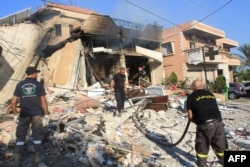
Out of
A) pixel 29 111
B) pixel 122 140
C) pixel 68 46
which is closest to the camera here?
pixel 29 111

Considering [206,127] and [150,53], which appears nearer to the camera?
[206,127]

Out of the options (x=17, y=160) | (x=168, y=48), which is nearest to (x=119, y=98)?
(x=17, y=160)

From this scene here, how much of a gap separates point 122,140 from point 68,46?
36.9 feet

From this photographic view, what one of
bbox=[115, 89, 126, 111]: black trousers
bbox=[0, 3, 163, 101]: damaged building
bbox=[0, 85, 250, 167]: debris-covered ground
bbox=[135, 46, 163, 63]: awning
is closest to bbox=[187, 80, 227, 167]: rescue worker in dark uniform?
bbox=[0, 85, 250, 167]: debris-covered ground

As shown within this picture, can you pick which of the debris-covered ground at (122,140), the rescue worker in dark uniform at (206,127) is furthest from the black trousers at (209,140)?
the debris-covered ground at (122,140)

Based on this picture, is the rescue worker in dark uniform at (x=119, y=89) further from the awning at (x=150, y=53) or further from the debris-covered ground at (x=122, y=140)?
the awning at (x=150, y=53)

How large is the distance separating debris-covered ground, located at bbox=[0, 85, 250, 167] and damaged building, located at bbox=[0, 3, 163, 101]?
15.3ft

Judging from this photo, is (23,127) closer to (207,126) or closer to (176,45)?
(207,126)

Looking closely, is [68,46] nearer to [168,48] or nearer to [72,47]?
[72,47]

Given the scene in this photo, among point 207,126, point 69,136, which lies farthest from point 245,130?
point 69,136

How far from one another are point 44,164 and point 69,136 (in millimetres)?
1261

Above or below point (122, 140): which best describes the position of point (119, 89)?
above

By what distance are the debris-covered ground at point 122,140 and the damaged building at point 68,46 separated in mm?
4653

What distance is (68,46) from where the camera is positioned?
57.6 ft
